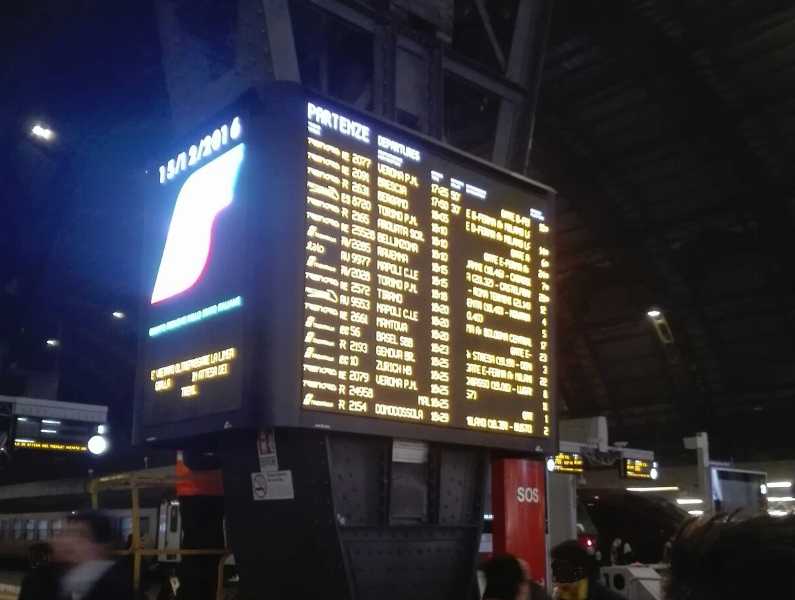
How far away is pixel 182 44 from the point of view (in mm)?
7586

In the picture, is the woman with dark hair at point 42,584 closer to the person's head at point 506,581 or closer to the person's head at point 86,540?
the person's head at point 86,540

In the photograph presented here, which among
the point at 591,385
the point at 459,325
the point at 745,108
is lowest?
the point at 459,325

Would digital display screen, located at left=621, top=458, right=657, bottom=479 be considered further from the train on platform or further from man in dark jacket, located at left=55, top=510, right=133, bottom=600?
man in dark jacket, located at left=55, top=510, right=133, bottom=600

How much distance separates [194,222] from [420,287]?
173cm

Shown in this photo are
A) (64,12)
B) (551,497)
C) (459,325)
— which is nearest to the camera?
(459,325)

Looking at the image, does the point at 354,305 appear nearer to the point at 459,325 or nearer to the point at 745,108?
the point at 459,325

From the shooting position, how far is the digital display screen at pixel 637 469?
70.1 feet

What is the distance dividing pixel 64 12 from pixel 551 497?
14.6m

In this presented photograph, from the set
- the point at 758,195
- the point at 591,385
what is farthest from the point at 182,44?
the point at 591,385

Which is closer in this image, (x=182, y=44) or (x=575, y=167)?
(x=182, y=44)

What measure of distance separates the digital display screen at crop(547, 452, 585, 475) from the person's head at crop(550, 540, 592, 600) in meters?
14.4

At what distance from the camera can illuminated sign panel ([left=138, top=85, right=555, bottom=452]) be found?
550 cm

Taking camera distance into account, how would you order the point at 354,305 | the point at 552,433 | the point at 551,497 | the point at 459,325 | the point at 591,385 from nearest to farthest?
the point at 354,305, the point at 459,325, the point at 552,433, the point at 551,497, the point at 591,385

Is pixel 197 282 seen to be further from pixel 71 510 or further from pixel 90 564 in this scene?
pixel 71 510
